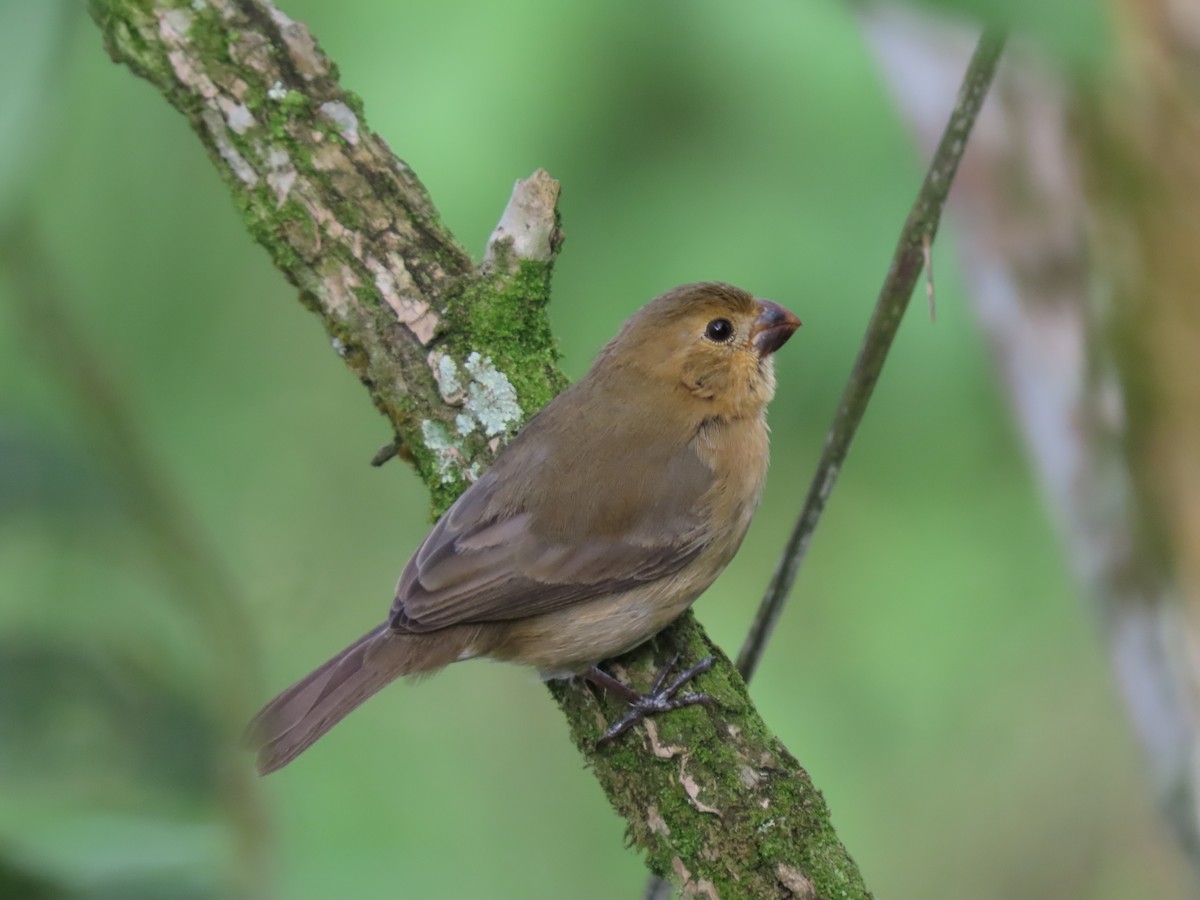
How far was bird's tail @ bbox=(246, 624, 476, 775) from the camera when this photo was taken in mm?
2865

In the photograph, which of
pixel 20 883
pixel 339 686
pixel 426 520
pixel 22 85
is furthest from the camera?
pixel 426 520

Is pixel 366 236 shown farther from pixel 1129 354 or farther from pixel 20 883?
pixel 1129 354

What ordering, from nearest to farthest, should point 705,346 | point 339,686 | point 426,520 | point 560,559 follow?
1. point 339,686
2. point 560,559
3. point 705,346
4. point 426,520

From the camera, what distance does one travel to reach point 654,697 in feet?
9.26

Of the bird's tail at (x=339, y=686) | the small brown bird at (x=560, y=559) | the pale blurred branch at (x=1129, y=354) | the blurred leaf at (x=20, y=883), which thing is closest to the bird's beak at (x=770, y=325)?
the small brown bird at (x=560, y=559)

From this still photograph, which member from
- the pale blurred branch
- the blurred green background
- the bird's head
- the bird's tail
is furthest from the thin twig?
the blurred green background

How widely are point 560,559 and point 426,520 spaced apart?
128 centimetres

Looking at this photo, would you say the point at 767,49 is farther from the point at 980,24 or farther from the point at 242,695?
the point at 980,24

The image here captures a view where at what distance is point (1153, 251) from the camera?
12.3 feet

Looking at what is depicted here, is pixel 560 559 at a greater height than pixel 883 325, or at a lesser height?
lesser

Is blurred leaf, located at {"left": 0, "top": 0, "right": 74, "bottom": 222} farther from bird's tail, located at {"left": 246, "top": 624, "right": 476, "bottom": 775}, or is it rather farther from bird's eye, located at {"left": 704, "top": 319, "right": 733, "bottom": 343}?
bird's eye, located at {"left": 704, "top": 319, "right": 733, "bottom": 343}

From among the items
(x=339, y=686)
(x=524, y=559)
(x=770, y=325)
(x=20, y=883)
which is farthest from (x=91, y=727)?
(x=770, y=325)

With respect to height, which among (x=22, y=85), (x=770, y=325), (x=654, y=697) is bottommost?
(x=654, y=697)

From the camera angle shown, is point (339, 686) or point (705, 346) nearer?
point (339, 686)
